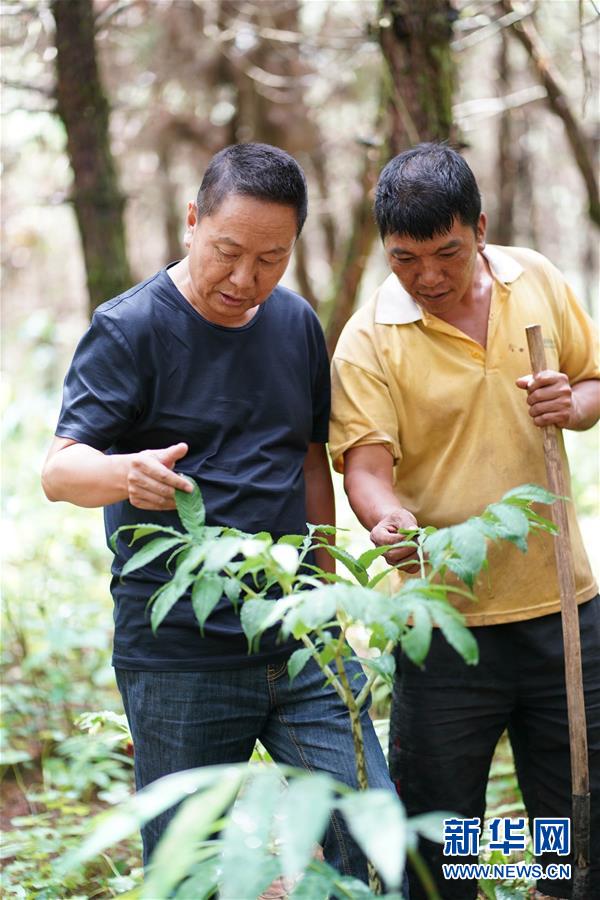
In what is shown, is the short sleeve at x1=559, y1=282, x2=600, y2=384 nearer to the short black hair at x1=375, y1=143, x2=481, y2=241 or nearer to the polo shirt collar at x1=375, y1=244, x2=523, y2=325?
the polo shirt collar at x1=375, y1=244, x2=523, y2=325

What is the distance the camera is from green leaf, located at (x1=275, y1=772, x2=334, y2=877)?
1.18 metres

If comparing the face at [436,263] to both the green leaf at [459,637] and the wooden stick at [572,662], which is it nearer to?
the wooden stick at [572,662]

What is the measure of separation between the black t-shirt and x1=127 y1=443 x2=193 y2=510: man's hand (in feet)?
0.78

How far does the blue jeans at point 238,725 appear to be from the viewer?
2.41 metres

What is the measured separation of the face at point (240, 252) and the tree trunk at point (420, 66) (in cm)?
202

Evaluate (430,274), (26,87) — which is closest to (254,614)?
(430,274)

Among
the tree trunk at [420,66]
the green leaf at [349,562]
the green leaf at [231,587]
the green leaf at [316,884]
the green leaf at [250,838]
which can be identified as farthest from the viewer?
the tree trunk at [420,66]

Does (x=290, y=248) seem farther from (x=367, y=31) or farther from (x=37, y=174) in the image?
(x=37, y=174)

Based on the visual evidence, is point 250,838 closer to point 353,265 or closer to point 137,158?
point 353,265

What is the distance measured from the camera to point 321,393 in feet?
9.09

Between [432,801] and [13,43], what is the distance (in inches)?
199

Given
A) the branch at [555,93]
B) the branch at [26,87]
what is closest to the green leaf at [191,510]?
the branch at [555,93]

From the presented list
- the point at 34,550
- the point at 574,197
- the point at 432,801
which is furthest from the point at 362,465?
the point at 574,197

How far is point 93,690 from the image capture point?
513cm
